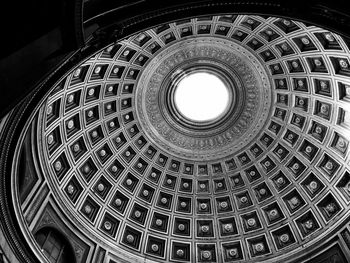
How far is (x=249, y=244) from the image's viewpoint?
26516mm

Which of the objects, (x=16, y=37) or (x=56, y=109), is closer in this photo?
(x=16, y=37)

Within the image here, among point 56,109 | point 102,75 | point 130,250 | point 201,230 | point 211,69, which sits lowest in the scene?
point 130,250

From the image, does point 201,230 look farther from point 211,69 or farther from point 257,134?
point 211,69

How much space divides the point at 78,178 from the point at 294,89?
53.1 feet

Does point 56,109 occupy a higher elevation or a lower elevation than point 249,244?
higher

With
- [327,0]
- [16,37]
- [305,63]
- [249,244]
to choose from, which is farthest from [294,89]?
[16,37]

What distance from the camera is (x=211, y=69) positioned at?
92.4ft

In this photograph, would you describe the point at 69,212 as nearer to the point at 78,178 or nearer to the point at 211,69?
the point at 78,178

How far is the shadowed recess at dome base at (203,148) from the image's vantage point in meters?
21.9

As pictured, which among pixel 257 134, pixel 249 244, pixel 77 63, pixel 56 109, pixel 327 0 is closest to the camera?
pixel 327 0

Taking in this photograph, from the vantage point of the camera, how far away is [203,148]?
2966cm

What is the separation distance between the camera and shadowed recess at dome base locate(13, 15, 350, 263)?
2188cm

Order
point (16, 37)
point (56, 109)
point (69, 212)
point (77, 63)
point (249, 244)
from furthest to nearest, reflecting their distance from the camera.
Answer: point (249, 244)
point (69, 212)
point (56, 109)
point (77, 63)
point (16, 37)

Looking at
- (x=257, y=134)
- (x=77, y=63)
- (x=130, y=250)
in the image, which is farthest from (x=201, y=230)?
(x=77, y=63)
